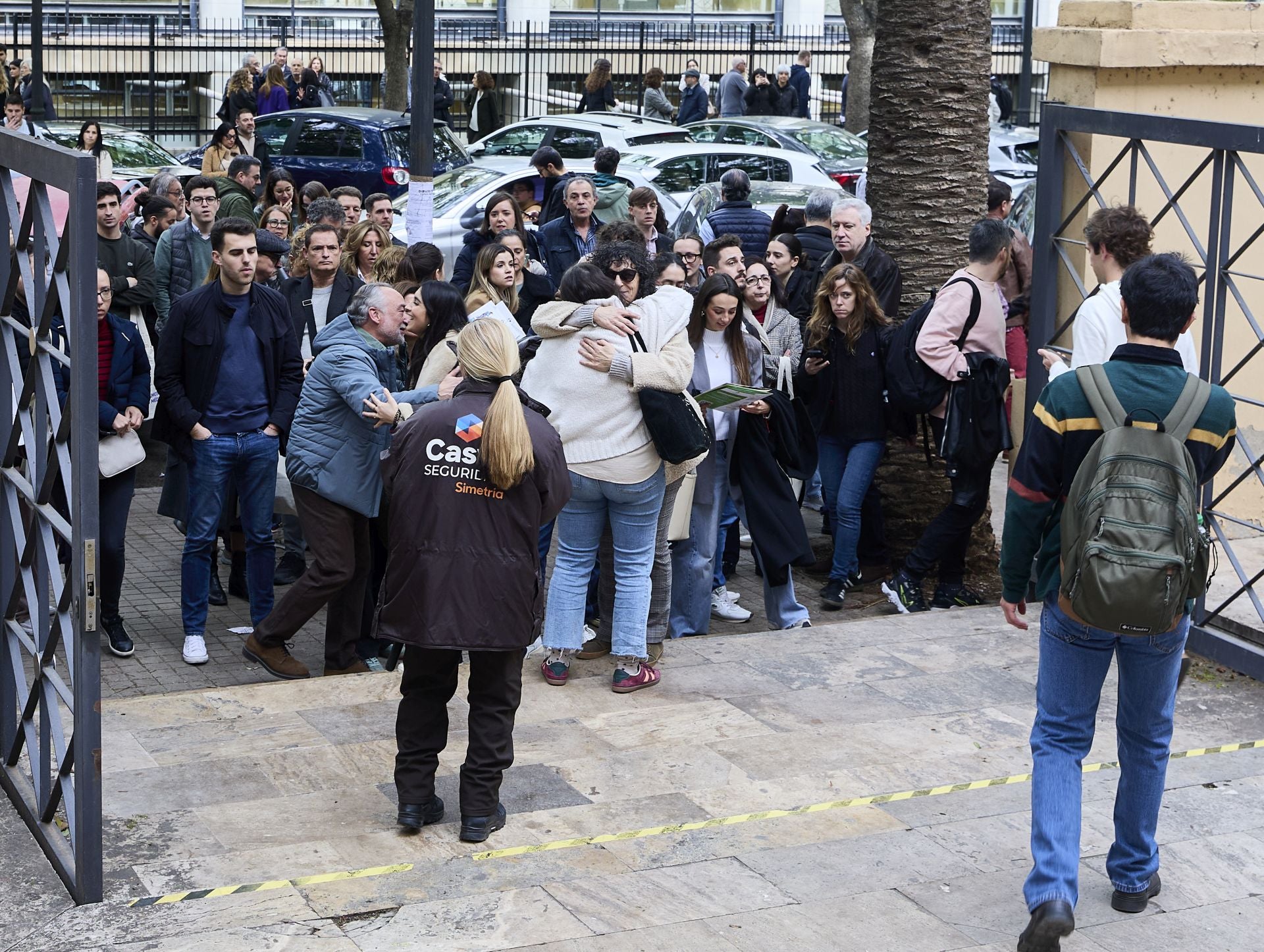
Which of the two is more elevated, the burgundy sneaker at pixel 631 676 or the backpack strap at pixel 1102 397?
the backpack strap at pixel 1102 397

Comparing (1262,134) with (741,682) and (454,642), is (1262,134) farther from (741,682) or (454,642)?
(454,642)

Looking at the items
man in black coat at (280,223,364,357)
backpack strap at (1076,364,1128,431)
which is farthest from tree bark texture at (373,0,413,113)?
backpack strap at (1076,364,1128,431)

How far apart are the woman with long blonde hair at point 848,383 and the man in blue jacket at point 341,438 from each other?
7.92 ft

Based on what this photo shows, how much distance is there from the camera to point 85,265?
15.2ft

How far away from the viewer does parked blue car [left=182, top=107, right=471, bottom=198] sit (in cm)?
2038

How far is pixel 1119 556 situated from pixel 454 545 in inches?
78.4

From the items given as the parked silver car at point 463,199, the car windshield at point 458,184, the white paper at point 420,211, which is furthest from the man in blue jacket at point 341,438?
the car windshield at point 458,184

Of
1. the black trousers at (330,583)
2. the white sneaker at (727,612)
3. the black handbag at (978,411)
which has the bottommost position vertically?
the white sneaker at (727,612)

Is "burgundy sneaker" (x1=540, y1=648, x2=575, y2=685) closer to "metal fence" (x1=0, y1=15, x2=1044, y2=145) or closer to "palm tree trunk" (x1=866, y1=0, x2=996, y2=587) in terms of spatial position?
"palm tree trunk" (x1=866, y1=0, x2=996, y2=587)

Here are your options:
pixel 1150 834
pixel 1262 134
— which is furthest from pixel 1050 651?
pixel 1262 134

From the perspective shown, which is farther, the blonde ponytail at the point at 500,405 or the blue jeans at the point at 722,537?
the blue jeans at the point at 722,537

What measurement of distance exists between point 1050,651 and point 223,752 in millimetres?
2991

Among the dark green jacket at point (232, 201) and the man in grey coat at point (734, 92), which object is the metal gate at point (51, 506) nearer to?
the dark green jacket at point (232, 201)

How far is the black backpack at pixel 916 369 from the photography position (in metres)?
8.56
